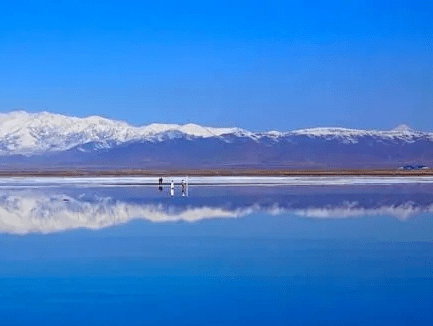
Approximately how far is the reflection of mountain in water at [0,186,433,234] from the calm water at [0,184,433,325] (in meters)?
0.09

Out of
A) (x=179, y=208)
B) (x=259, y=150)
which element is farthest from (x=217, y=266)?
(x=259, y=150)

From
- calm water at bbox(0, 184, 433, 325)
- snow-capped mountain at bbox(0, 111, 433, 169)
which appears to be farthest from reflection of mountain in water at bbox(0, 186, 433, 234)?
snow-capped mountain at bbox(0, 111, 433, 169)

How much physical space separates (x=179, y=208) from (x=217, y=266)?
11192 mm

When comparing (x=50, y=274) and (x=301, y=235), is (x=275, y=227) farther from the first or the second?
(x=50, y=274)

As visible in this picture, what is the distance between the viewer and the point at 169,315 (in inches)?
382

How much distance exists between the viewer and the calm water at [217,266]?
32.2 ft

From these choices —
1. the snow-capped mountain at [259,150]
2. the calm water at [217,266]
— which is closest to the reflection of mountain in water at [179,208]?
the calm water at [217,266]

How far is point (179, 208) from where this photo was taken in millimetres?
24141

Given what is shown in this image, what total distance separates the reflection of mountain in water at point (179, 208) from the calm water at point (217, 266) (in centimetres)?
9

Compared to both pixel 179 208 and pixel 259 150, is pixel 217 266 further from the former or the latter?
pixel 259 150

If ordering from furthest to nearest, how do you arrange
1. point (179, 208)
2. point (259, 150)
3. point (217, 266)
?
point (259, 150) → point (179, 208) → point (217, 266)

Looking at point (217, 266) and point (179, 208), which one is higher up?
point (179, 208)

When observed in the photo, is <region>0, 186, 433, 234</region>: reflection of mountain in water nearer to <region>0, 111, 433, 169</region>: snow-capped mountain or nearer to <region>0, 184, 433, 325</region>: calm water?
<region>0, 184, 433, 325</region>: calm water

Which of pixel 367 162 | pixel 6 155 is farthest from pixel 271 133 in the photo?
pixel 6 155
